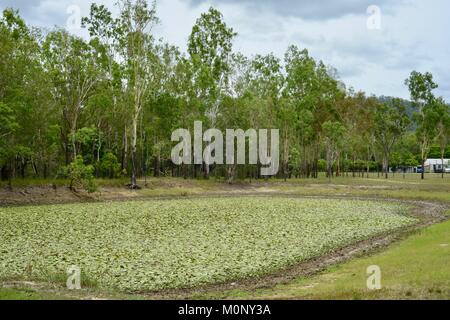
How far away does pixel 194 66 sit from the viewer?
6544cm

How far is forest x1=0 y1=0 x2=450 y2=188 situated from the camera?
44.2m

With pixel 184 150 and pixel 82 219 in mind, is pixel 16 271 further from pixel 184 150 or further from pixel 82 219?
pixel 184 150

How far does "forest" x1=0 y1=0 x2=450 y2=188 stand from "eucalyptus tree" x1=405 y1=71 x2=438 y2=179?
0.19 m

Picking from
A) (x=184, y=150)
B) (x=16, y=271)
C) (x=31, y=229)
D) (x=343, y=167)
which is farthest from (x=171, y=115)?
(x=343, y=167)

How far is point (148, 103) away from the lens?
2498 inches

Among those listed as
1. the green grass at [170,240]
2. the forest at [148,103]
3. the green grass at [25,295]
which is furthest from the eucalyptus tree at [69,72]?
the green grass at [25,295]

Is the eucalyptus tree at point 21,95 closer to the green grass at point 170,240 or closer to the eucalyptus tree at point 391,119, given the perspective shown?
the green grass at point 170,240

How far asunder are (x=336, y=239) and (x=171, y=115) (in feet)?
147

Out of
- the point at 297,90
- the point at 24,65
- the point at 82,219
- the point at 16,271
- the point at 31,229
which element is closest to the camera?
the point at 16,271

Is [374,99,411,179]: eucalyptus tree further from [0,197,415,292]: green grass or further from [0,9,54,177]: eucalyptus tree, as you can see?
[0,9,54,177]: eucalyptus tree

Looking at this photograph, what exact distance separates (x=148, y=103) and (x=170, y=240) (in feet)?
145

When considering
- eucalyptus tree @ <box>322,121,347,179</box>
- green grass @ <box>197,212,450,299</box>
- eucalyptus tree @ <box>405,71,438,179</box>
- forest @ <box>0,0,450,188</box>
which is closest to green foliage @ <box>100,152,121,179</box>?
forest @ <box>0,0,450,188</box>

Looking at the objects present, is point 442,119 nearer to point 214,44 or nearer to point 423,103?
point 423,103

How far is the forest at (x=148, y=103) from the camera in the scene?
44188 millimetres
